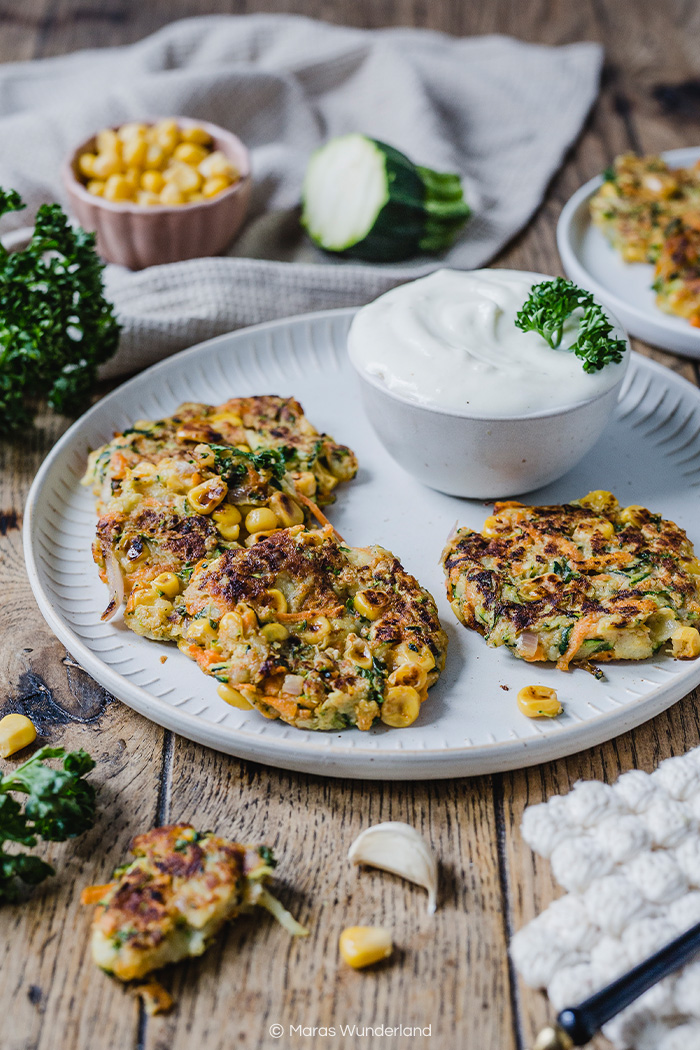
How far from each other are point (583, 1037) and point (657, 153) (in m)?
5.42

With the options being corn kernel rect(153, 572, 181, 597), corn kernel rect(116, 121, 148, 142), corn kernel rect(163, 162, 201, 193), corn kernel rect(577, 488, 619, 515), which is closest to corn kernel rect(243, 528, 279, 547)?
corn kernel rect(153, 572, 181, 597)

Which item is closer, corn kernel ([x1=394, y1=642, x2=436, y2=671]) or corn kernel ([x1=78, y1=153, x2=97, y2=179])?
corn kernel ([x1=394, y1=642, x2=436, y2=671])

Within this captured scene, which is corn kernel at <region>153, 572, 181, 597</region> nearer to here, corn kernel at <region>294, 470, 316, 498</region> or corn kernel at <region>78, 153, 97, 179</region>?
corn kernel at <region>294, 470, 316, 498</region>

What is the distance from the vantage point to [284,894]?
2.35 metres

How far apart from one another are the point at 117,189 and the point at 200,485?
2108 mm

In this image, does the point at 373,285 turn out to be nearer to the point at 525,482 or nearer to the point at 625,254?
the point at 625,254

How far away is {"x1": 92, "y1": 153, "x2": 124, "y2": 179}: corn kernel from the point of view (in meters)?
4.55

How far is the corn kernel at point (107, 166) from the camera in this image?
4.55 meters

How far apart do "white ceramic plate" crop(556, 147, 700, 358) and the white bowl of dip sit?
1.10 metres

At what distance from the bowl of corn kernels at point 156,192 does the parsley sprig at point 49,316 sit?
0.67 m

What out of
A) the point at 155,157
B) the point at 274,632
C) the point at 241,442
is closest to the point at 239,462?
the point at 241,442

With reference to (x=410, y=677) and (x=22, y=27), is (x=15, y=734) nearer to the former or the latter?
(x=410, y=677)

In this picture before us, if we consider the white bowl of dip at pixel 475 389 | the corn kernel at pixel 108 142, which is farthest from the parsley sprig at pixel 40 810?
the corn kernel at pixel 108 142

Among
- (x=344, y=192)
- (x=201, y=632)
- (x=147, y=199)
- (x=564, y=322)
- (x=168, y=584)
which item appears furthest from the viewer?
(x=344, y=192)
